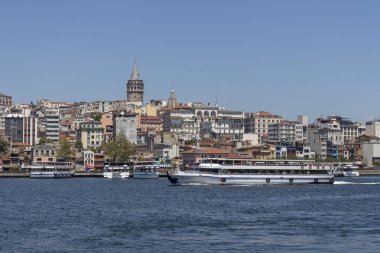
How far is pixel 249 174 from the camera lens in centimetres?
7462

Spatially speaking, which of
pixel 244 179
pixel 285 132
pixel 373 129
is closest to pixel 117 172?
pixel 244 179

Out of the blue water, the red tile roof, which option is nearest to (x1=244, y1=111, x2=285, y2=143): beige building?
the red tile roof

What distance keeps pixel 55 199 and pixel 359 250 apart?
1263 inches

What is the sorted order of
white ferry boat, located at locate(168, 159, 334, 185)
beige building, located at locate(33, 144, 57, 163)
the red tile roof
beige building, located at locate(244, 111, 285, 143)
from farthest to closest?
beige building, located at locate(244, 111, 285, 143) < the red tile roof < beige building, located at locate(33, 144, 57, 163) < white ferry boat, located at locate(168, 159, 334, 185)

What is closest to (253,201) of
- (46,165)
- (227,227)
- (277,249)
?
(227,227)

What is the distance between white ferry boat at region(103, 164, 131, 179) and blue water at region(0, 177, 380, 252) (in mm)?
52402

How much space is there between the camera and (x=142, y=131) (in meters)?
174

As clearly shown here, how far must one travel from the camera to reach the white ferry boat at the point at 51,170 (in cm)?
11125

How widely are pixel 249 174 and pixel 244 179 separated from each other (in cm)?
69

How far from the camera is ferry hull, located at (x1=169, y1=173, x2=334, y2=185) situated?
7419 cm

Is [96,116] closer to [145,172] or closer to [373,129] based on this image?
[373,129]

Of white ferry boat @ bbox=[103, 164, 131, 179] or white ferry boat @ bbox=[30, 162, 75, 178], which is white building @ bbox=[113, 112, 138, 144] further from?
white ferry boat @ bbox=[30, 162, 75, 178]

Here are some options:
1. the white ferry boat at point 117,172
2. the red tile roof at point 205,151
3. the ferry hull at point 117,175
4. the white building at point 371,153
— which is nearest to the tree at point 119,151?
the white ferry boat at point 117,172

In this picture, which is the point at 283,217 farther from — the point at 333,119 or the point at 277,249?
the point at 333,119
